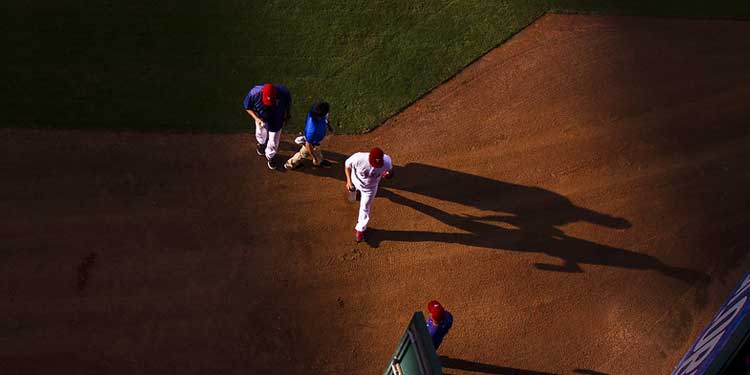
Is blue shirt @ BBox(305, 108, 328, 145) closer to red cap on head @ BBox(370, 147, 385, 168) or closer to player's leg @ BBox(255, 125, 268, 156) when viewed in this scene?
player's leg @ BBox(255, 125, 268, 156)

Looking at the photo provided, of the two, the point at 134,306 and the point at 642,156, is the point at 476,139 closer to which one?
the point at 642,156

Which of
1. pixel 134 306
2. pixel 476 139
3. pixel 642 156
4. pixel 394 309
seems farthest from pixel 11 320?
pixel 642 156

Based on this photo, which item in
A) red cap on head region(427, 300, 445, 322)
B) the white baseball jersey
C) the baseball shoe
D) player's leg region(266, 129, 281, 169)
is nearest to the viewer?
red cap on head region(427, 300, 445, 322)

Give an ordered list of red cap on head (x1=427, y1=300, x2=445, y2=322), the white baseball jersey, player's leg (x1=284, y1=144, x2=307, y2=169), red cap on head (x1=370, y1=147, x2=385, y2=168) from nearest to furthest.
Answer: red cap on head (x1=427, y1=300, x2=445, y2=322) → red cap on head (x1=370, y1=147, x2=385, y2=168) → the white baseball jersey → player's leg (x1=284, y1=144, x2=307, y2=169)

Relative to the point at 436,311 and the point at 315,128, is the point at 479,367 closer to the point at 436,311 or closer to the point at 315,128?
the point at 436,311

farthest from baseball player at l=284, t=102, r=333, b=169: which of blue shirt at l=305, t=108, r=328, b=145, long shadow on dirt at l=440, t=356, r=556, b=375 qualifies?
long shadow on dirt at l=440, t=356, r=556, b=375

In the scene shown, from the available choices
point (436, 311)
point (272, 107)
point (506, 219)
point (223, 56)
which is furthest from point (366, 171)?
point (223, 56)

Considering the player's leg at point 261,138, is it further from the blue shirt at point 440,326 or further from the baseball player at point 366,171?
the blue shirt at point 440,326

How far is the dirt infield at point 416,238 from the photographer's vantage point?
21.4 feet

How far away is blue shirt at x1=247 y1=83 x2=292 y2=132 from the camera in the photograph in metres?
6.46

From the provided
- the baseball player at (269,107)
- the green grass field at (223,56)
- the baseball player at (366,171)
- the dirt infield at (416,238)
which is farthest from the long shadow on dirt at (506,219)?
the green grass field at (223,56)

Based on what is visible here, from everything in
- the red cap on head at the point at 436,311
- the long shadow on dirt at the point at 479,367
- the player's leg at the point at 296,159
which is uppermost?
the player's leg at the point at 296,159

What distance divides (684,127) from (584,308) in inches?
130

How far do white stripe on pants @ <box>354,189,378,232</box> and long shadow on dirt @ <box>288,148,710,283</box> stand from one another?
0.31m
